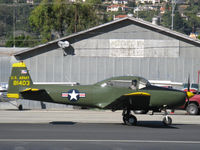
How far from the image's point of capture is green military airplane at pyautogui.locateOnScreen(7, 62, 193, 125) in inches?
647

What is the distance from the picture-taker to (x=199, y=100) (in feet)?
77.7

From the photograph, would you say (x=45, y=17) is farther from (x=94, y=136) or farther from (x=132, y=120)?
(x=94, y=136)

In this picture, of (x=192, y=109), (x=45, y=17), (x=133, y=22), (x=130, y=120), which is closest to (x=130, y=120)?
(x=130, y=120)

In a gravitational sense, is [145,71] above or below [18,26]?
below

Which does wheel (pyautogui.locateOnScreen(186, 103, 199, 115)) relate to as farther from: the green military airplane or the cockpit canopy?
the cockpit canopy

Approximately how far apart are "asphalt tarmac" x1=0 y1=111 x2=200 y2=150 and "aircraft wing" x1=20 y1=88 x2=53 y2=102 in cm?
110

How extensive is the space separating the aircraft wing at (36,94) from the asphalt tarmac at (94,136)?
1096 millimetres

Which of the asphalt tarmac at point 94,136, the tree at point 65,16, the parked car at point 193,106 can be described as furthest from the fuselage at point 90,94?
A: the tree at point 65,16

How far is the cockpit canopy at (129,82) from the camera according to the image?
16.6 metres

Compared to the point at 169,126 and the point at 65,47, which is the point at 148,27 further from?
the point at 169,126

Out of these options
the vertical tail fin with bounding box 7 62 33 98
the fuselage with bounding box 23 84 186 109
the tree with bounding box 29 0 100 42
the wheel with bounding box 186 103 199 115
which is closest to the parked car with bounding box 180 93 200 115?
the wheel with bounding box 186 103 199 115

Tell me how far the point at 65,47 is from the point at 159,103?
47.8 feet

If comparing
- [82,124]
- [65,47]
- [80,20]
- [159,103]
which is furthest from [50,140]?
[80,20]

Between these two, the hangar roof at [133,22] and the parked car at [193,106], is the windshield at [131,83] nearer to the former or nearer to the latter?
the parked car at [193,106]
